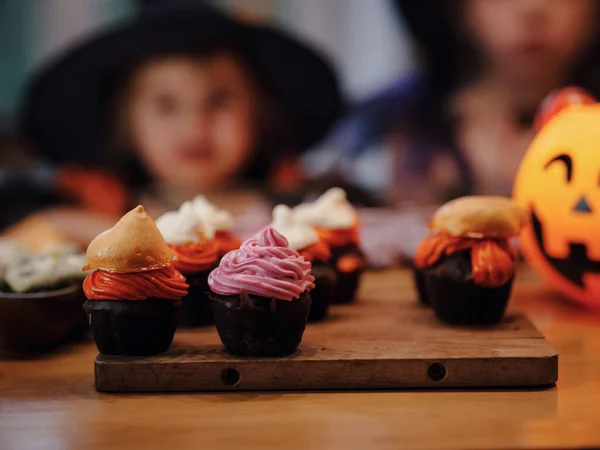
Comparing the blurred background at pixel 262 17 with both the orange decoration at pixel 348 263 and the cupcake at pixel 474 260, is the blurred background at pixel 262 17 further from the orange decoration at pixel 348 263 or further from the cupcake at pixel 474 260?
the cupcake at pixel 474 260

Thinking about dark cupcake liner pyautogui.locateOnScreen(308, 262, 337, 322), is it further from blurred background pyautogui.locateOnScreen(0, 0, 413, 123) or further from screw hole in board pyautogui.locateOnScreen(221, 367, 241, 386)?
blurred background pyautogui.locateOnScreen(0, 0, 413, 123)

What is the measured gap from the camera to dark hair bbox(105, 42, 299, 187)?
2.91 m

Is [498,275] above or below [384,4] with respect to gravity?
below

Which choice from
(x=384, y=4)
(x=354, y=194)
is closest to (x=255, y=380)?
(x=354, y=194)

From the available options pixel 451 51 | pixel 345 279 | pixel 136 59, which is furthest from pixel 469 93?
pixel 345 279

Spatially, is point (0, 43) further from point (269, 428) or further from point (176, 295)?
point (269, 428)

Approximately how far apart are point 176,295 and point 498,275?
57 centimetres

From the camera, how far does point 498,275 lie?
1406 millimetres

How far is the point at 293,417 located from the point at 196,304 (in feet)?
1.39

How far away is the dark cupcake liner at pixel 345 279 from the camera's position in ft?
5.39

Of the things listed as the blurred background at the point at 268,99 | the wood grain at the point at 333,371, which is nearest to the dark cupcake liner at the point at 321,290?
the wood grain at the point at 333,371

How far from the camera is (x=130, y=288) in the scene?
123 cm

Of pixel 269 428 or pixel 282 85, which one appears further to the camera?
pixel 282 85

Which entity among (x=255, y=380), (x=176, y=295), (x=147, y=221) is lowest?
(x=255, y=380)
